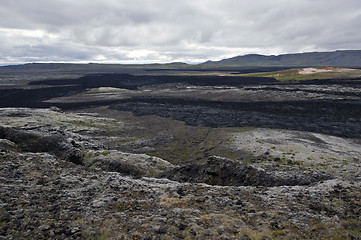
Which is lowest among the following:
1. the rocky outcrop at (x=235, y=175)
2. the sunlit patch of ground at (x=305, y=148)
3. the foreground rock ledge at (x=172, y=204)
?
the sunlit patch of ground at (x=305, y=148)

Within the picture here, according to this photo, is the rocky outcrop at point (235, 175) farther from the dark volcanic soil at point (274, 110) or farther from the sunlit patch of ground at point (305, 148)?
the dark volcanic soil at point (274, 110)

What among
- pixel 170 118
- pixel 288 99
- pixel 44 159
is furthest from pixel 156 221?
pixel 288 99

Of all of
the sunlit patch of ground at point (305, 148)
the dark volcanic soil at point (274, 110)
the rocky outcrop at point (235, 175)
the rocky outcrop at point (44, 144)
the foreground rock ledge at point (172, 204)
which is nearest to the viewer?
the foreground rock ledge at point (172, 204)

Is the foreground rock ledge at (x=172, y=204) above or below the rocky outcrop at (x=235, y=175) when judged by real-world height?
above

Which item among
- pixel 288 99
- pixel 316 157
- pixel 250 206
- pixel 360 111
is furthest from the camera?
pixel 288 99

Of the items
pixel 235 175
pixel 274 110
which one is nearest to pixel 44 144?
pixel 235 175

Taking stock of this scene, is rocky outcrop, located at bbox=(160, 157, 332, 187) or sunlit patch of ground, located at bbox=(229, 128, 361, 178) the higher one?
rocky outcrop, located at bbox=(160, 157, 332, 187)

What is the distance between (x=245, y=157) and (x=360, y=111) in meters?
47.4

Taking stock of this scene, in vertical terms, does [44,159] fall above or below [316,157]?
above

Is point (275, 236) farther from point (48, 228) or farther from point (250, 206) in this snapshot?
point (48, 228)

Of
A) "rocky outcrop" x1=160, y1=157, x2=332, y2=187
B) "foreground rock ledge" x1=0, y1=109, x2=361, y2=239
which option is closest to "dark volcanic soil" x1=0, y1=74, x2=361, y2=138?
"rocky outcrop" x1=160, y1=157, x2=332, y2=187

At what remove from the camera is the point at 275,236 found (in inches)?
490

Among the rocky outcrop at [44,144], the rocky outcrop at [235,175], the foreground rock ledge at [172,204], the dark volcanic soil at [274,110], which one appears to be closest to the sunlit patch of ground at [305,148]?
the dark volcanic soil at [274,110]

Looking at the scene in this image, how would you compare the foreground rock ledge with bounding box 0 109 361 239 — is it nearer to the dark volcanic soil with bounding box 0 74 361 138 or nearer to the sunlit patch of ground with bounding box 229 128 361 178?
the sunlit patch of ground with bounding box 229 128 361 178
